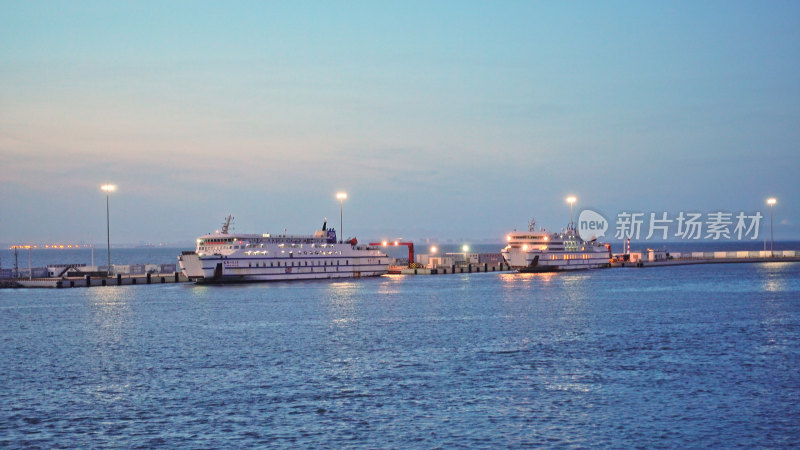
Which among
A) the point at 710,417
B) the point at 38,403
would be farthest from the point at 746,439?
the point at 38,403

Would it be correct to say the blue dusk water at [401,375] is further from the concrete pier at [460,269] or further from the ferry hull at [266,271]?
the concrete pier at [460,269]

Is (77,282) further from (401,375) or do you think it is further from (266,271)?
(401,375)

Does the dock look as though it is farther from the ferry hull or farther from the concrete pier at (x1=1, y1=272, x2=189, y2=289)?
the concrete pier at (x1=1, y1=272, x2=189, y2=289)

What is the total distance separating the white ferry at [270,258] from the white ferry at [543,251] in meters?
27.2

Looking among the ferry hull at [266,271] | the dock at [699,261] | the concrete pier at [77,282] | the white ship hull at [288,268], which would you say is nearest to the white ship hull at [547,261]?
the white ship hull at [288,268]

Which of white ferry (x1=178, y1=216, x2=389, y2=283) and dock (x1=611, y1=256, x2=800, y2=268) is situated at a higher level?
white ferry (x1=178, y1=216, x2=389, y2=283)

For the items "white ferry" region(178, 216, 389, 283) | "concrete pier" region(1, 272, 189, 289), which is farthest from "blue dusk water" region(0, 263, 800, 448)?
"concrete pier" region(1, 272, 189, 289)

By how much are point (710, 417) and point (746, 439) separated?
2911mm

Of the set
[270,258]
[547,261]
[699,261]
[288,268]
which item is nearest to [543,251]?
[547,261]

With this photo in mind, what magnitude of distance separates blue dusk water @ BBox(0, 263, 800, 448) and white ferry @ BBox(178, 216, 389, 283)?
96.0 feet

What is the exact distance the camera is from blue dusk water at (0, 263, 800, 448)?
97.3ft

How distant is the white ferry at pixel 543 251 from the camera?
466 feet

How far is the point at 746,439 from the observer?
28.5 metres

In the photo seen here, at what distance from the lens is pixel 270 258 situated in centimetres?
11444
